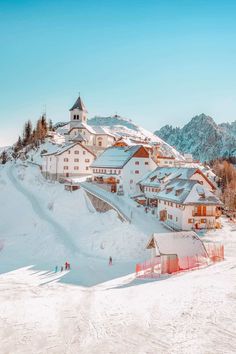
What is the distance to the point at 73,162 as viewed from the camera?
70.6 metres

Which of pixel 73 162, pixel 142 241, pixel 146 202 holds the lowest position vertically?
pixel 142 241

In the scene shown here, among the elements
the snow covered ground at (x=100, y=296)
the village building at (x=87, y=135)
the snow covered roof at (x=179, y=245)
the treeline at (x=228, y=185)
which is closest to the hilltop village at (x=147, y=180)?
the village building at (x=87, y=135)

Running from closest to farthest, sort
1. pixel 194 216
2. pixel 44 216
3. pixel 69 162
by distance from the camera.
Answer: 1. pixel 194 216
2. pixel 44 216
3. pixel 69 162

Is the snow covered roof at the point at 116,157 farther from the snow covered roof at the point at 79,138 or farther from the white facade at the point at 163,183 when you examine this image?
the snow covered roof at the point at 79,138

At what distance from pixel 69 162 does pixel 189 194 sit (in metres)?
34.5

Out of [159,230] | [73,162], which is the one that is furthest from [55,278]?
[73,162]

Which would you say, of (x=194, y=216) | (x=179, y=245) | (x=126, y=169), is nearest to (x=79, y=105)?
(x=126, y=169)

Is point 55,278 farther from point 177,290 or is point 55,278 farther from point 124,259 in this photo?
point 177,290

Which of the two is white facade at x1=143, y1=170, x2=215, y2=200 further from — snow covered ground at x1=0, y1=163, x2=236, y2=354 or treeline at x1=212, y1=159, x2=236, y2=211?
treeline at x1=212, y1=159, x2=236, y2=211

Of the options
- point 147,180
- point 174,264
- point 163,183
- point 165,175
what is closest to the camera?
point 174,264

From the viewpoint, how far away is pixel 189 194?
146ft

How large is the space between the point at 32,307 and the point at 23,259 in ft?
61.9

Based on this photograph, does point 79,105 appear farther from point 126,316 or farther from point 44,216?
point 126,316

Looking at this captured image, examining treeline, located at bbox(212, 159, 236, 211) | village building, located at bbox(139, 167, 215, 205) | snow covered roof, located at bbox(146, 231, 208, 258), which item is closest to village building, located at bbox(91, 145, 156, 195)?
village building, located at bbox(139, 167, 215, 205)
